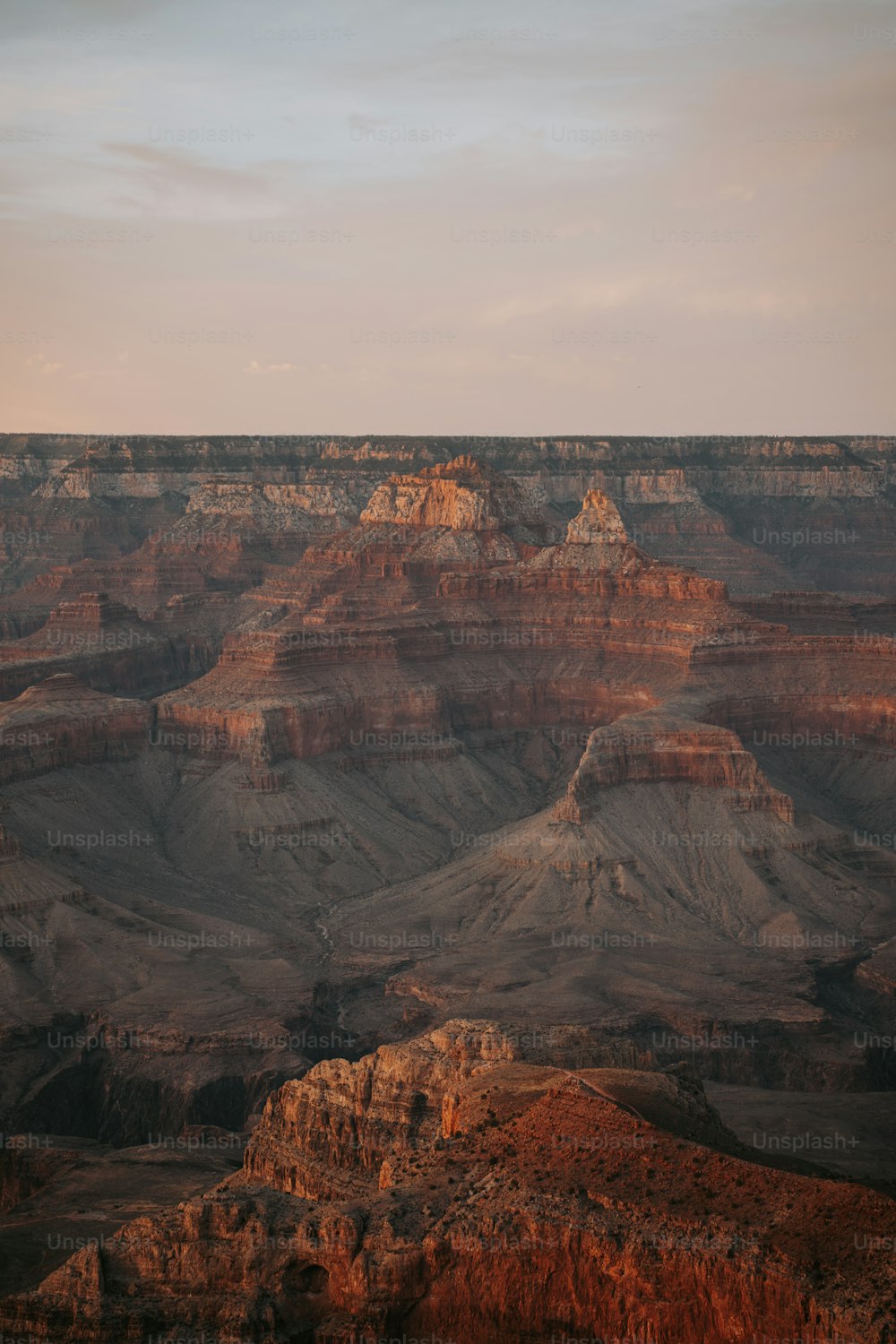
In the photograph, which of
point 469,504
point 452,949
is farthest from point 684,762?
point 469,504

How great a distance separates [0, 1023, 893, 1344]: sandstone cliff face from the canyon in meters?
0.09

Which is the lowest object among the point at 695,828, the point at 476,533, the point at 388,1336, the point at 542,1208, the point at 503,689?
the point at 388,1336

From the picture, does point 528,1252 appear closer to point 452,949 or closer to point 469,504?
point 452,949

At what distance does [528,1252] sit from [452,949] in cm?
5761

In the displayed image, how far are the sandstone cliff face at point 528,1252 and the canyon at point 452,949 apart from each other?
0.09m

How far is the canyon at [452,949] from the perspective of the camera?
42.2 metres

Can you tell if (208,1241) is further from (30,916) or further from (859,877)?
(859,877)

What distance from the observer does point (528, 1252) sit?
4175 cm

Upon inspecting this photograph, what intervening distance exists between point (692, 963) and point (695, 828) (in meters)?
16.7

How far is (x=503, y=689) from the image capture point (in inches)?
5620

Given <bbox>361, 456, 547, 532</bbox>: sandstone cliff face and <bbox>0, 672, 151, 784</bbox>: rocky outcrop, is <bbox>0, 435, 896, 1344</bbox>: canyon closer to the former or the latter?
<bbox>0, 672, 151, 784</bbox>: rocky outcrop

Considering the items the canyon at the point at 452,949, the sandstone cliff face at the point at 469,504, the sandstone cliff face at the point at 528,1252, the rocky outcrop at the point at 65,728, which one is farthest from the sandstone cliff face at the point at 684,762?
the sandstone cliff face at the point at 528,1252

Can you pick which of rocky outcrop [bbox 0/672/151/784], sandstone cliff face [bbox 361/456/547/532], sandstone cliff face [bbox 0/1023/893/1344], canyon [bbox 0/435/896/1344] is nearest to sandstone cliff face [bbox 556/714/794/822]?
canyon [bbox 0/435/896/1344]

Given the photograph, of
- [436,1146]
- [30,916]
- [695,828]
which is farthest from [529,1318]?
[695,828]
